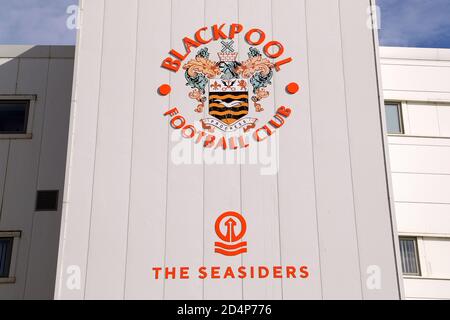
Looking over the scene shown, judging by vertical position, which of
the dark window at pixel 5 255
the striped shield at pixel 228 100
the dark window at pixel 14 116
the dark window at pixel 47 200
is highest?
the dark window at pixel 14 116

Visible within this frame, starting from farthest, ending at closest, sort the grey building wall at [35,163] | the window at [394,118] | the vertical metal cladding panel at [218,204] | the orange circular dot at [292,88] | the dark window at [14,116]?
the window at [394,118] < the dark window at [14,116] < the grey building wall at [35,163] < the orange circular dot at [292,88] < the vertical metal cladding panel at [218,204]

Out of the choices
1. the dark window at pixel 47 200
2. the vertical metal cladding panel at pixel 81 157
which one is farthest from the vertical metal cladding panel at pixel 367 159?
the dark window at pixel 47 200

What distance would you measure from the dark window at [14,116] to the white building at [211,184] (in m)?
1.33

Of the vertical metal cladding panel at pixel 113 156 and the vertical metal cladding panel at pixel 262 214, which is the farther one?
the vertical metal cladding panel at pixel 113 156

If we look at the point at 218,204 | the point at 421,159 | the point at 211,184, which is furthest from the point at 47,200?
the point at 421,159

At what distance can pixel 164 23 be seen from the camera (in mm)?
11711

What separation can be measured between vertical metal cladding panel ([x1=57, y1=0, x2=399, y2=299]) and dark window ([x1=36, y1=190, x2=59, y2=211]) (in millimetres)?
2559

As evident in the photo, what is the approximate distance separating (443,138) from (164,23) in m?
7.50

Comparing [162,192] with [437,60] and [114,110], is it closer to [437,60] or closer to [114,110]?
[114,110]

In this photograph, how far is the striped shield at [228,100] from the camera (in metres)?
11.0

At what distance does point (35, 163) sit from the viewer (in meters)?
13.3

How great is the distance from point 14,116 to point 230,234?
22.4 feet

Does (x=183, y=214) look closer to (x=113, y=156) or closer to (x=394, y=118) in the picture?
(x=113, y=156)

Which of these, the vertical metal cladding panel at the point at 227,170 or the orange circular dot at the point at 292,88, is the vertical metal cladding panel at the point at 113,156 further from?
the orange circular dot at the point at 292,88
